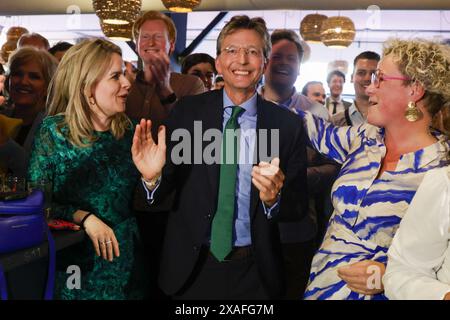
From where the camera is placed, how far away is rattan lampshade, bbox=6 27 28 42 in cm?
305

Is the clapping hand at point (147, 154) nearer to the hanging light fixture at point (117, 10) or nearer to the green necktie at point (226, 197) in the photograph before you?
the green necktie at point (226, 197)

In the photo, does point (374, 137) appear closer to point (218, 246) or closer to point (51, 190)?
point (218, 246)

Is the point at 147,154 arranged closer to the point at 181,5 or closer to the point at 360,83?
the point at 181,5

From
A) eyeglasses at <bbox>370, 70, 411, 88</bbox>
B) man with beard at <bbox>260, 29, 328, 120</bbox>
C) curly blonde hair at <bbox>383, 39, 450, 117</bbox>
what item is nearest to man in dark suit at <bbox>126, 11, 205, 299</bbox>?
man with beard at <bbox>260, 29, 328, 120</bbox>

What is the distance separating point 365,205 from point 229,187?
549mm

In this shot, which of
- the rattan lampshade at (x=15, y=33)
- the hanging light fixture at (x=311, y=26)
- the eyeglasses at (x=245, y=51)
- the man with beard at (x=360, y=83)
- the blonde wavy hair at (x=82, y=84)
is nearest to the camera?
the blonde wavy hair at (x=82, y=84)

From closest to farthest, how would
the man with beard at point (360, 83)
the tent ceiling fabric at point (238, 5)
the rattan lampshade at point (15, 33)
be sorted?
the man with beard at point (360, 83) → the tent ceiling fabric at point (238, 5) → the rattan lampshade at point (15, 33)

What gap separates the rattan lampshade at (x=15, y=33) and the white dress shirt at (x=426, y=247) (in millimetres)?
2589

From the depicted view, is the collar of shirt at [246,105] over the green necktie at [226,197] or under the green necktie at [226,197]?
over

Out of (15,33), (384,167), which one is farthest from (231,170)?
(15,33)

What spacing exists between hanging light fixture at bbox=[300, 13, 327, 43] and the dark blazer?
927mm

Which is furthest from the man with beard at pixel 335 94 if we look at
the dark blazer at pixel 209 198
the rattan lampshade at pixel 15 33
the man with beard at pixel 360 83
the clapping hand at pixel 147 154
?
the rattan lampshade at pixel 15 33

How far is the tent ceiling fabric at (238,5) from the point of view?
2812 millimetres

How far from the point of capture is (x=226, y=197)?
6.68 feet
